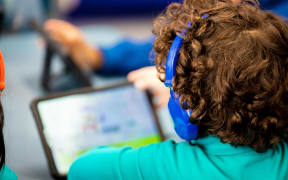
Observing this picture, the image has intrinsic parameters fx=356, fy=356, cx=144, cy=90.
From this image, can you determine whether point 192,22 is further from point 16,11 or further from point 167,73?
point 16,11

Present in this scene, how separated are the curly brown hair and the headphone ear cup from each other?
0.04 feet

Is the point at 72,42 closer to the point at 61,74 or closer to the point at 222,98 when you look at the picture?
the point at 61,74

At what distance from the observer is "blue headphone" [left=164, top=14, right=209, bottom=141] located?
0.49 m

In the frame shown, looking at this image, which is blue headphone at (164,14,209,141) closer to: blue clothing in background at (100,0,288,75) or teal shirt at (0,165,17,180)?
teal shirt at (0,165,17,180)

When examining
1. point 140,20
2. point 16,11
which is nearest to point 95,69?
point 16,11

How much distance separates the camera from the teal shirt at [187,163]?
498 mm

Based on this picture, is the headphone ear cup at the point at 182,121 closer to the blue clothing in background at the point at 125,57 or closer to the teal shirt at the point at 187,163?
the teal shirt at the point at 187,163

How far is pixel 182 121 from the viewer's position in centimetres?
52

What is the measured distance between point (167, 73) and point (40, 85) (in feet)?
1.94

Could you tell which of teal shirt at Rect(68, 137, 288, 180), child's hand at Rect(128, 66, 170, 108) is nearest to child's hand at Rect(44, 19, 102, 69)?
child's hand at Rect(128, 66, 170, 108)

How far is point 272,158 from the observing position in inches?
20.9

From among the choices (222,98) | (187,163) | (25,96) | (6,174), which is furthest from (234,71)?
(25,96)

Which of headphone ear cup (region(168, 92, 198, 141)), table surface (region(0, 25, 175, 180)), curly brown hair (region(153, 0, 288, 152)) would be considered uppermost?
curly brown hair (region(153, 0, 288, 152))

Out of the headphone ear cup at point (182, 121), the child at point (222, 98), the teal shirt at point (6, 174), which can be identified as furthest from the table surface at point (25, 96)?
the headphone ear cup at point (182, 121)
